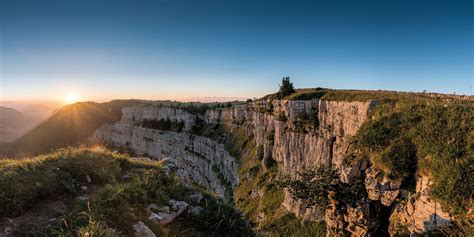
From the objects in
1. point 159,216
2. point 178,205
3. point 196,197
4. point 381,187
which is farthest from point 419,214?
point 159,216

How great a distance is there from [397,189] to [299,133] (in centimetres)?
1620

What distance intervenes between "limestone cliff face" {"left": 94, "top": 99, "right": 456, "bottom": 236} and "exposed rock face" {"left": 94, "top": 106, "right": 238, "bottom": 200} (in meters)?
0.20

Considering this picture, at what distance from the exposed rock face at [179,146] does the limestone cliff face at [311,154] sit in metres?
0.20

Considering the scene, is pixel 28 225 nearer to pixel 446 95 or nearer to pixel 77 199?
pixel 77 199

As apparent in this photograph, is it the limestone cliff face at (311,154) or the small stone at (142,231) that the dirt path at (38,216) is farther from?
the limestone cliff face at (311,154)

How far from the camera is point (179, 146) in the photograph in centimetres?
6488

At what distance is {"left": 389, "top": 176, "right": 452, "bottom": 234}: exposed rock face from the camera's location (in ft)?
35.5

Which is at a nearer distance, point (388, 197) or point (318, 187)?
point (388, 197)

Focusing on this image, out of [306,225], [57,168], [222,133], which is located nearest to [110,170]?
[57,168]

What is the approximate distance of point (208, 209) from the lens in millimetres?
8164

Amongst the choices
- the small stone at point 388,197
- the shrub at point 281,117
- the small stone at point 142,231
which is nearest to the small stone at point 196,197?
the small stone at point 142,231

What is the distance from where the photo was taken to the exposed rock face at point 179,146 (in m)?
44.7

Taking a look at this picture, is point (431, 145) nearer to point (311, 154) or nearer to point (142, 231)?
point (142, 231)

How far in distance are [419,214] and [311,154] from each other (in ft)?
49.6
